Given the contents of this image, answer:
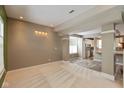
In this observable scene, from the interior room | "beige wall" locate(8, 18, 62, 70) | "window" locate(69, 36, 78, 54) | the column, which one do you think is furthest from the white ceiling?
"window" locate(69, 36, 78, 54)

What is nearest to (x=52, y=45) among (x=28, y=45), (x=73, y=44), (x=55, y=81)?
(x=28, y=45)

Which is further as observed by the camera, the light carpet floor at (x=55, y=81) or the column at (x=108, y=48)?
the column at (x=108, y=48)

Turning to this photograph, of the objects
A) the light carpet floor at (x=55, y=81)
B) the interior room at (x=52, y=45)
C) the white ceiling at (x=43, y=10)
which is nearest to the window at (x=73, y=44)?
the interior room at (x=52, y=45)

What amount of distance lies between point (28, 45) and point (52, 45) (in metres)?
1.77

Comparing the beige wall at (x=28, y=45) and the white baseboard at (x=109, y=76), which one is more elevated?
the beige wall at (x=28, y=45)

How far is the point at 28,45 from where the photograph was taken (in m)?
4.88

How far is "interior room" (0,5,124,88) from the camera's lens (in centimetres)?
300

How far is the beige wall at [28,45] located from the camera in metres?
4.23

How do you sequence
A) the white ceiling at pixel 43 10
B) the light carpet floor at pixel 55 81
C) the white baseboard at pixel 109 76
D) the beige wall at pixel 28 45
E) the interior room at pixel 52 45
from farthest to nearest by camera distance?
the beige wall at pixel 28 45
the white baseboard at pixel 109 76
the white ceiling at pixel 43 10
the interior room at pixel 52 45
the light carpet floor at pixel 55 81

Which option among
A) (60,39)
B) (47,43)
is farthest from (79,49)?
(47,43)

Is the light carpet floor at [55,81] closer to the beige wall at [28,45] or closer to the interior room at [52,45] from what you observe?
the interior room at [52,45]

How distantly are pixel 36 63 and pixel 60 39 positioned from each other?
8.58ft

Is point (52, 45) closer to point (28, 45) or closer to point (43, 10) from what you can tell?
point (28, 45)
